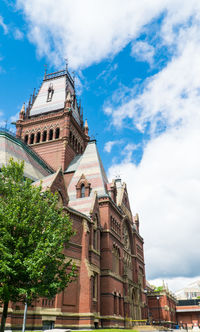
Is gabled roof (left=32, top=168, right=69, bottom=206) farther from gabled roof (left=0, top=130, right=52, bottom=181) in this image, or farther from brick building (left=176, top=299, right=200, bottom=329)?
brick building (left=176, top=299, right=200, bottom=329)

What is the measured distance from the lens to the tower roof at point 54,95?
60469 millimetres

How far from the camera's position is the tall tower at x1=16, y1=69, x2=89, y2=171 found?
175 ft

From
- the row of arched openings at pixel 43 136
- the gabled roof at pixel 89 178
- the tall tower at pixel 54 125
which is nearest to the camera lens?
the gabled roof at pixel 89 178

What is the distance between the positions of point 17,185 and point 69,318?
1598 cm

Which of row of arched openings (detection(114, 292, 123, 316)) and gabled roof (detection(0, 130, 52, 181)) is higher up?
gabled roof (detection(0, 130, 52, 181))

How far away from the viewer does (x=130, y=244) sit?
52719 mm

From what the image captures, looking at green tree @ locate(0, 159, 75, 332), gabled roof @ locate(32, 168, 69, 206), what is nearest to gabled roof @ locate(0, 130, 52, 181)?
gabled roof @ locate(32, 168, 69, 206)

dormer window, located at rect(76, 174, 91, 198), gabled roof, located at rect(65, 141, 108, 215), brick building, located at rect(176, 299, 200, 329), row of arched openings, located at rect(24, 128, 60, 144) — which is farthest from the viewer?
brick building, located at rect(176, 299, 200, 329)

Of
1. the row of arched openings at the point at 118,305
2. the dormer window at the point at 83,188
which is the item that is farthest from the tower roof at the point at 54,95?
the row of arched openings at the point at 118,305

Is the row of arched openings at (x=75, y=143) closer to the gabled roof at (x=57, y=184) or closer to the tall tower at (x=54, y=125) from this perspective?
the tall tower at (x=54, y=125)

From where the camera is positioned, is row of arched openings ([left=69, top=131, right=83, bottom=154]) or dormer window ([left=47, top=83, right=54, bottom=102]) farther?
dormer window ([left=47, top=83, right=54, bottom=102])

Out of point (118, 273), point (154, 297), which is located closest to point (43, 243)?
point (118, 273)

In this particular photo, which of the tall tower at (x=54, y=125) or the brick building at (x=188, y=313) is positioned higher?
the tall tower at (x=54, y=125)

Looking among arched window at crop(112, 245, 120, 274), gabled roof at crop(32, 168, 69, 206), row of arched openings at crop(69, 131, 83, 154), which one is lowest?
arched window at crop(112, 245, 120, 274)
